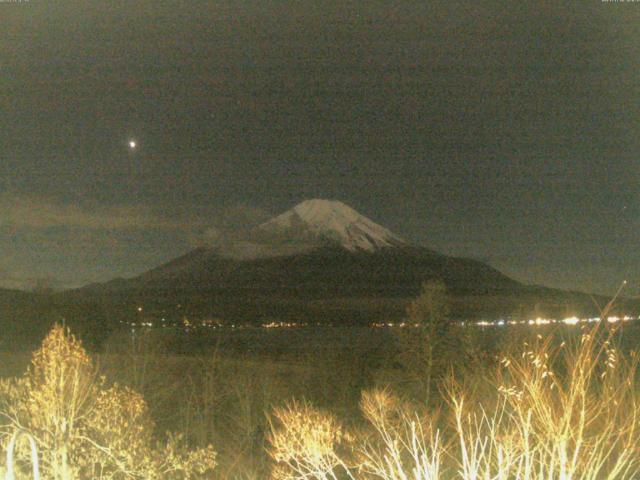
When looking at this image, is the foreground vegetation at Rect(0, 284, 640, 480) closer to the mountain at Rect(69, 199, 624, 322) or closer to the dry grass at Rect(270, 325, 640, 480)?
the dry grass at Rect(270, 325, 640, 480)

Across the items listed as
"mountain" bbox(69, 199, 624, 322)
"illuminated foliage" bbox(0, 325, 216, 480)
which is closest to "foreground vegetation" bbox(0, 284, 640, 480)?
"illuminated foliage" bbox(0, 325, 216, 480)

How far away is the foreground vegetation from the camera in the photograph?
8.27 metres

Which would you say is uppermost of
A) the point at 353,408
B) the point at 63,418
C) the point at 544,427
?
the point at 544,427

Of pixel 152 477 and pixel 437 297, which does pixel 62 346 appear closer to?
pixel 152 477

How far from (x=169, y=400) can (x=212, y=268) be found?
144591 mm

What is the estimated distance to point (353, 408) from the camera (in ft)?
164

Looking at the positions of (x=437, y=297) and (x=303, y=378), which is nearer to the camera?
(x=437, y=297)

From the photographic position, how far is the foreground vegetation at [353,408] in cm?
827

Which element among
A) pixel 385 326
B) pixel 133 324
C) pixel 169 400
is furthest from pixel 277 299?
pixel 169 400

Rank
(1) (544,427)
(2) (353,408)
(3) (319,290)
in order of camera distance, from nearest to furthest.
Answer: (1) (544,427)
(2) (353,408)
(3) (319,290)

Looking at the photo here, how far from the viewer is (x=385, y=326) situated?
13500 cm

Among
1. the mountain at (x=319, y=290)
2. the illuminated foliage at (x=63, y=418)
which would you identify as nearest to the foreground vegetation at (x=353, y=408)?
the illuminated foliage at (x=63, y=418)

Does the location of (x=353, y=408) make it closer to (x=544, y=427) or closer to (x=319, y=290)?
(x=544, y=427)

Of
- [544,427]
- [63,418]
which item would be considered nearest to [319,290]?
[63,418]
